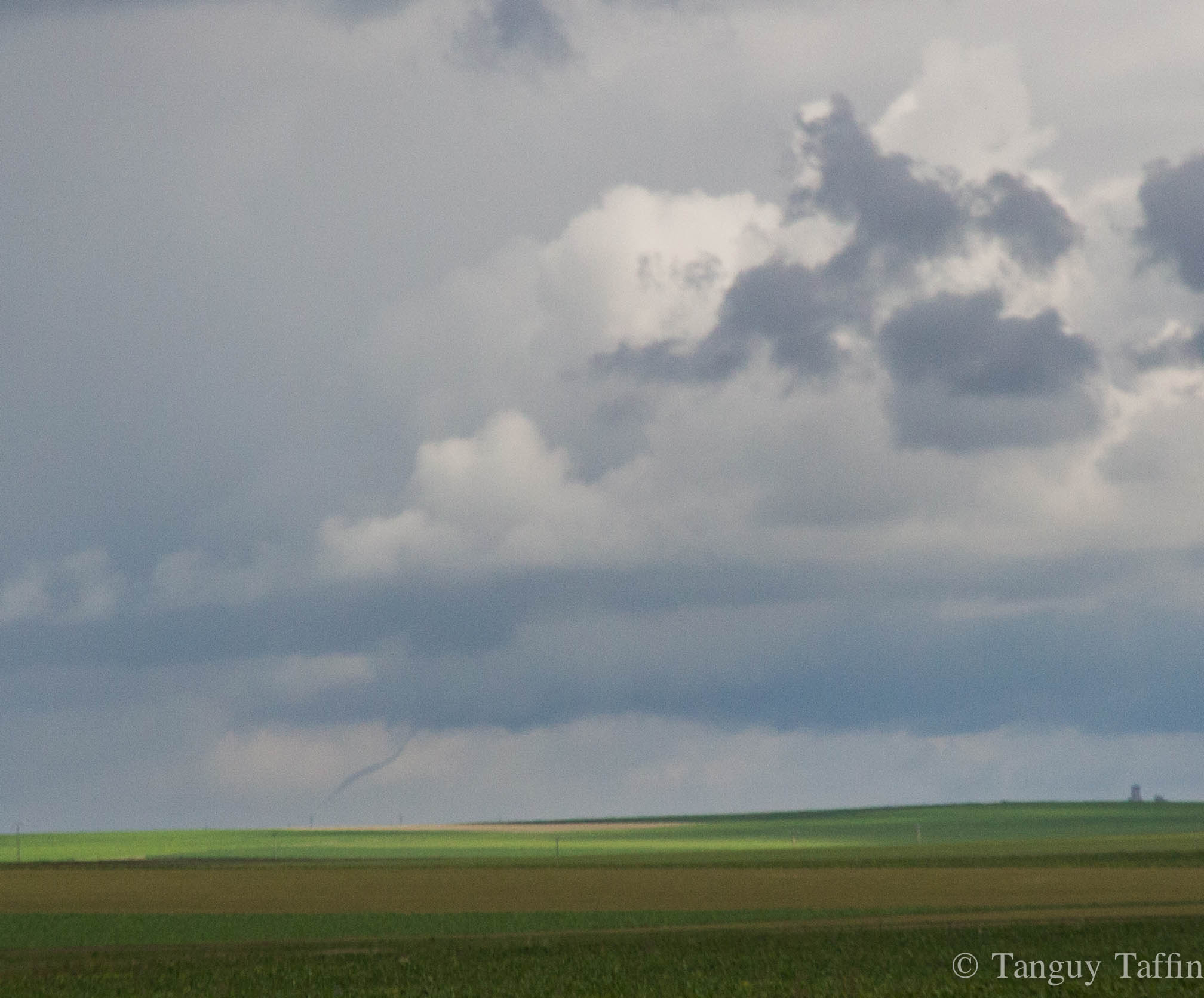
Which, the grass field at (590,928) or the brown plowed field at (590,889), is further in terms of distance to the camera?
the brown plowed field at (590,889)

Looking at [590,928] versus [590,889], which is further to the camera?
[590,889]

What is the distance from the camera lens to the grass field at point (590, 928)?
57250 mm

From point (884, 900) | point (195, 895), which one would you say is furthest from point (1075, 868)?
point (195, 895)

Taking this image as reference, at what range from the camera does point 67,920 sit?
9019 centimetres

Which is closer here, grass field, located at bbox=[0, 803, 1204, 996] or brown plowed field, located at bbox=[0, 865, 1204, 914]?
grass field, located at bbox=[0, 803, 1204, 996]

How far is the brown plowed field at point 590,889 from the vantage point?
315ft

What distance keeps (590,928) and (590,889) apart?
3265 cm

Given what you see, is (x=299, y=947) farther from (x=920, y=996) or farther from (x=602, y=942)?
(x=920, y=996)

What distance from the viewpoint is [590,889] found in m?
113

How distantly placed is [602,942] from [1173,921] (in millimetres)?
26827

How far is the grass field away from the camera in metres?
57.2

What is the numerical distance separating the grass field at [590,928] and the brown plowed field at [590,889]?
1.37 feet

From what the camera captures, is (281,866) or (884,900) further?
(281,866)

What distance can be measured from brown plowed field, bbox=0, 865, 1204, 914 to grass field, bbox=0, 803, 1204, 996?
42 cm
